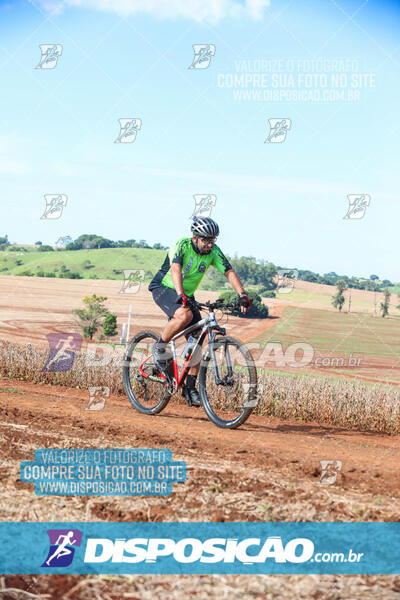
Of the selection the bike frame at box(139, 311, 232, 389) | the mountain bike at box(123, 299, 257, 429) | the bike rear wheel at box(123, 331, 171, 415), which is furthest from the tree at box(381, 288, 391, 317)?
the bike frame at box(139, 311, 232, 389)

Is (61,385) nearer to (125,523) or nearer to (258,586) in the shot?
(125,523)

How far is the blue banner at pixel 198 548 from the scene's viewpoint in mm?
3266

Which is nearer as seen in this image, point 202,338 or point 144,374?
point 202,338

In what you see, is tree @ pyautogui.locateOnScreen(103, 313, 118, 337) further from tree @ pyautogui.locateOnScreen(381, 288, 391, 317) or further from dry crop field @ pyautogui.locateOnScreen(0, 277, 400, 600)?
dry crop field @ pyautogui.locateOnScreen(0, 277, 400, 600)

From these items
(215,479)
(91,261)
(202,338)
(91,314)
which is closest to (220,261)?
(202,338)

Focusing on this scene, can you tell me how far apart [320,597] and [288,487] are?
4.86 ft

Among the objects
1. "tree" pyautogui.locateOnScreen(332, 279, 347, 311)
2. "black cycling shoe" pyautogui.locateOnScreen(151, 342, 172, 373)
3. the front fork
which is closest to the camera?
the front fork

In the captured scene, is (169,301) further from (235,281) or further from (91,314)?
(91,314)

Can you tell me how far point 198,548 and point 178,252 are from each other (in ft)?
14.2

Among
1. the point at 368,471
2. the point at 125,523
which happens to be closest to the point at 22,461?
the point at 125,523

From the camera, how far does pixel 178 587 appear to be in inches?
120

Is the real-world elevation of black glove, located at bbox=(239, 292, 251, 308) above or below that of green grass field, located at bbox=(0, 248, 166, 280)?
below

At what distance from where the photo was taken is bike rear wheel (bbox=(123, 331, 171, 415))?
26.6 feet

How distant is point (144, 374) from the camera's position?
8250 millimetres
